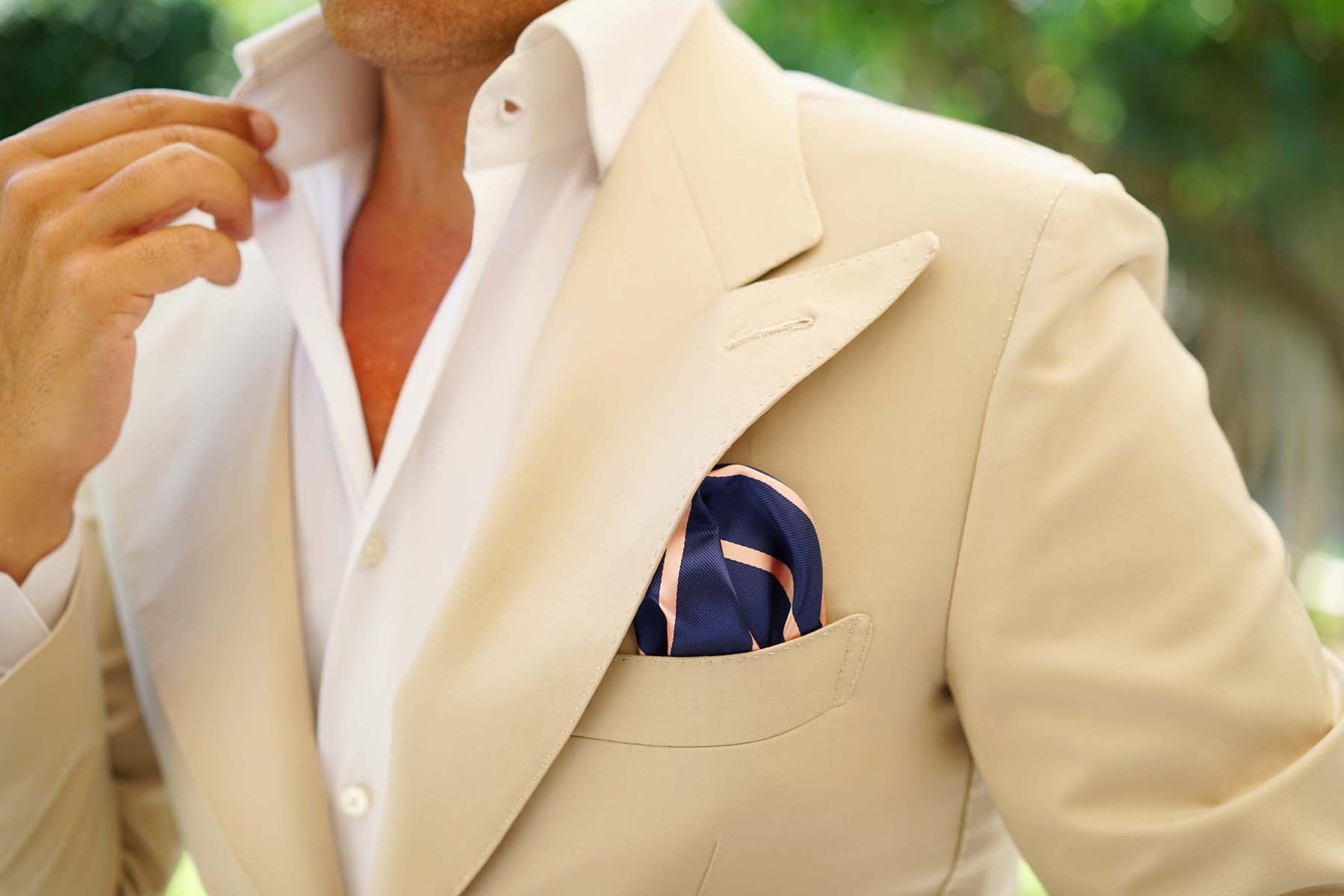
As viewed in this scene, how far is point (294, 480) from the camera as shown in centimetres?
108

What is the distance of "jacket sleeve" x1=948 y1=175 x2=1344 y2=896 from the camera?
0.77 m

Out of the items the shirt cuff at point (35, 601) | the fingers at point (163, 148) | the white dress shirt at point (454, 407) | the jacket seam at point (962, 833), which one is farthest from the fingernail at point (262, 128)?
the jacket seam at point (962, 833)

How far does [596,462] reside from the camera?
850 mm

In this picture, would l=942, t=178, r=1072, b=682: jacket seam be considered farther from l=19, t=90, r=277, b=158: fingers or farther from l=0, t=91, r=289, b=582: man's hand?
l=19, t=90, r=277, b=158: fingers

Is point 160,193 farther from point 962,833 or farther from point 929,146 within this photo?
point 962,833

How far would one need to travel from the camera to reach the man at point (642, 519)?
0.79m

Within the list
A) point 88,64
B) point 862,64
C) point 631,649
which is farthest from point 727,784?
point 862,64

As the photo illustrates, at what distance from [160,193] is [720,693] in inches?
24.4

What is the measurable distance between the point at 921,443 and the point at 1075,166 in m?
0.25

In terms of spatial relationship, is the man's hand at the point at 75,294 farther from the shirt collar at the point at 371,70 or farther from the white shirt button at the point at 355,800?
the white shirt button at the point at 355,800

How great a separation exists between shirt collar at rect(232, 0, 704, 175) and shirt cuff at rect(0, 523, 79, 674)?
1.42 ft

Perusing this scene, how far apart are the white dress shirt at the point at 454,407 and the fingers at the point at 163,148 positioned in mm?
205

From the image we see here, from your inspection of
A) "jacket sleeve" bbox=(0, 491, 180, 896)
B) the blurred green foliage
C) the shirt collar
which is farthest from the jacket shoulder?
the blurred green foliage

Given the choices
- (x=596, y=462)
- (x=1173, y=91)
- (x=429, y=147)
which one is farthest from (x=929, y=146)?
(x=1173, y=91)
